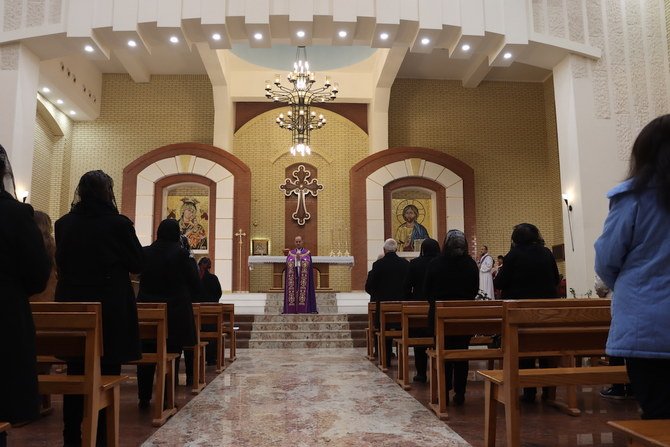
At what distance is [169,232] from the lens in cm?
452

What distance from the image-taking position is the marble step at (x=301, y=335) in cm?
991

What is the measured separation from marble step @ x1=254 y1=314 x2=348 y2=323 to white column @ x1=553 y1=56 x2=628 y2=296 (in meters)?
4.37

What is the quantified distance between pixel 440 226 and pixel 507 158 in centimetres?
298

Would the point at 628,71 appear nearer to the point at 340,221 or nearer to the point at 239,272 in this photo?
the point at 340,221

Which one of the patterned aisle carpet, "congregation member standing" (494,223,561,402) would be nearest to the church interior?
the patterned aisle carpet

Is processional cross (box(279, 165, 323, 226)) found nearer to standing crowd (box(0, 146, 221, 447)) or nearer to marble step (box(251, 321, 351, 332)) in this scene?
marble step (box(251, 321, 351, 332))

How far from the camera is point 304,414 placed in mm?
4234

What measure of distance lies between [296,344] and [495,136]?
31.2 feet

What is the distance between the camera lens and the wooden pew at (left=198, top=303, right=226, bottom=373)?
633 cm

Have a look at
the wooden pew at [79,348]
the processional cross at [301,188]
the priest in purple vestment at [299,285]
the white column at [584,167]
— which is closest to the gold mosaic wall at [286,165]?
the processional cross at [301,188]

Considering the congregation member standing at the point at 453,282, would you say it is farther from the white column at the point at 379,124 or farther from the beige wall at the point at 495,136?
the beige wall at the point at 495,136

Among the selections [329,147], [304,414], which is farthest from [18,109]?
[329,147]

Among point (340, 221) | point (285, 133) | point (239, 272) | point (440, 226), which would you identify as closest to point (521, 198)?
point (440, 226)

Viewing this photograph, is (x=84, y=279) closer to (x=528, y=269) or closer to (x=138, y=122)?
(x=528, y=269)
